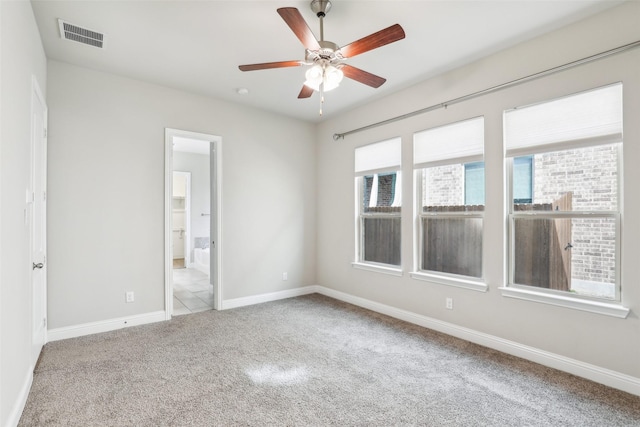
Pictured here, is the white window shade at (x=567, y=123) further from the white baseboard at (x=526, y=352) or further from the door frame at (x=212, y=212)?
the door frame at (x=212, y=212)

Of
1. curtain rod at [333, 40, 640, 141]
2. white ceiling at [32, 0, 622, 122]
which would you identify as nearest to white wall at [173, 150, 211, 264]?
white ceiling at [32, 0, 622, 122]

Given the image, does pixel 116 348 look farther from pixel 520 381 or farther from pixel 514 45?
pixel 514 45

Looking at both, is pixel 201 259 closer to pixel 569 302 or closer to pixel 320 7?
pixel 320 7

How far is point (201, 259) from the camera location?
745 cm

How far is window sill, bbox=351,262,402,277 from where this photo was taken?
4.05 metres

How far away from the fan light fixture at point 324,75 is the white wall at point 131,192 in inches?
90.3

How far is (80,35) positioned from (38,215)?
5.41ft

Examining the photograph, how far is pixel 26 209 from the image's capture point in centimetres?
232

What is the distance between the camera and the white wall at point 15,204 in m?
1.77

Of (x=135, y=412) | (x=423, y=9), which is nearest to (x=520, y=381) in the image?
(x=135, y=412)

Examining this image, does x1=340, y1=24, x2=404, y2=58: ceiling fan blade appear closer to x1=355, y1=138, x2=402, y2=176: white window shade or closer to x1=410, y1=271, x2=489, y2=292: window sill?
x1=355, y1=138, x2=402, y2=176: white window shade

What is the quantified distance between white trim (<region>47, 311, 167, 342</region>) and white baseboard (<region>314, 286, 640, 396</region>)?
9.03ft

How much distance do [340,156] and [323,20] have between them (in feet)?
8.16

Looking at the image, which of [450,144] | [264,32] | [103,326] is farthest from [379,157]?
[103,326]
